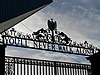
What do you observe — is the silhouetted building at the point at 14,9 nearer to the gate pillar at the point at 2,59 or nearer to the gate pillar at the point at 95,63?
the gate pillar at the point at 2,59

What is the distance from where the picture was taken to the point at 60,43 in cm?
1214

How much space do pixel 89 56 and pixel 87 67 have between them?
23.9 inches

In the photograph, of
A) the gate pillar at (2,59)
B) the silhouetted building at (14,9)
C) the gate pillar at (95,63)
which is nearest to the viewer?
the gate pillar at (2,59)

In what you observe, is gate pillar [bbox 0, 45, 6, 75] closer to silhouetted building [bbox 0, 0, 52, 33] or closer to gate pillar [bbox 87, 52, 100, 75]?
silhouetted building [bbox 0, 0, 52, 33]

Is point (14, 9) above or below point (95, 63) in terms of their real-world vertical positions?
above

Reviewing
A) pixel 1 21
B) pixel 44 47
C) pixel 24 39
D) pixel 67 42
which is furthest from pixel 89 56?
pixel 1 21

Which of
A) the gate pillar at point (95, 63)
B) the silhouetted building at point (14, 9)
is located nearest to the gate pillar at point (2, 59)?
the silhouetted building at point (14, 9)

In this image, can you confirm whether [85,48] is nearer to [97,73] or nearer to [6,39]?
[97,73]

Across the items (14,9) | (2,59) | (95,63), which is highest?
(14,9)

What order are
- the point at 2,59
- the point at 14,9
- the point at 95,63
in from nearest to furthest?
the point at 2,59
the point at 95,63
the point at 14,9

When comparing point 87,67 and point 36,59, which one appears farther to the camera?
point 87,67

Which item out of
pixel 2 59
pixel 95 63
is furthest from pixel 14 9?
pixel 95 63

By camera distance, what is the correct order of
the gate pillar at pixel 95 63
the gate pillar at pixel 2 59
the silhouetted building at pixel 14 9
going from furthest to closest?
1. the silhouetted building at pixel 14 9
2. the gate pillar at pixel 95 63
3. the gate pillar at pixel 2 59

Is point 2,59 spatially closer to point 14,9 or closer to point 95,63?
point 95,63
